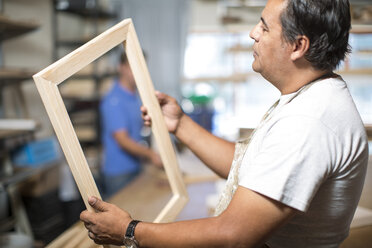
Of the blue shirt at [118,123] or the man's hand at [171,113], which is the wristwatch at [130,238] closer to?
the man's hand at [171,113]

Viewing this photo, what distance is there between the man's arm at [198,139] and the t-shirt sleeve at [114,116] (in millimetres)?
1249

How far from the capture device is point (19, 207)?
2.45 meters

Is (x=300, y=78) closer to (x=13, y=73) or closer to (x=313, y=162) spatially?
(x=313, y=162)

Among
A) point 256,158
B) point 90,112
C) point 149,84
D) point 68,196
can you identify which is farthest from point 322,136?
point 90,112

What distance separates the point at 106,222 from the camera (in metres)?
0.83

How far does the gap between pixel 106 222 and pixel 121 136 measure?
5.30ft

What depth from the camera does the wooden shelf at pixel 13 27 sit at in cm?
207

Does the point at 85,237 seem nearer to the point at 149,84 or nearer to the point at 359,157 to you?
the point at 149,84

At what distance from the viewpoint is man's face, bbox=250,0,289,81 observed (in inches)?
32.5

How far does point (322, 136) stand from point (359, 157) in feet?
0.52

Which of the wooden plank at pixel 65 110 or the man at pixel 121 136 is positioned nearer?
the wooden plank at pixel 65 110

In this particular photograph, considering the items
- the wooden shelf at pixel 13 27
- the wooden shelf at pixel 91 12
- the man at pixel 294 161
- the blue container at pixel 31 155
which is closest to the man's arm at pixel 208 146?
the man at pixel 294 161

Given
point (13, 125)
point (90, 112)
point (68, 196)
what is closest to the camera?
point (13, 125)

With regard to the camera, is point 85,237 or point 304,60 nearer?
point 304,60
